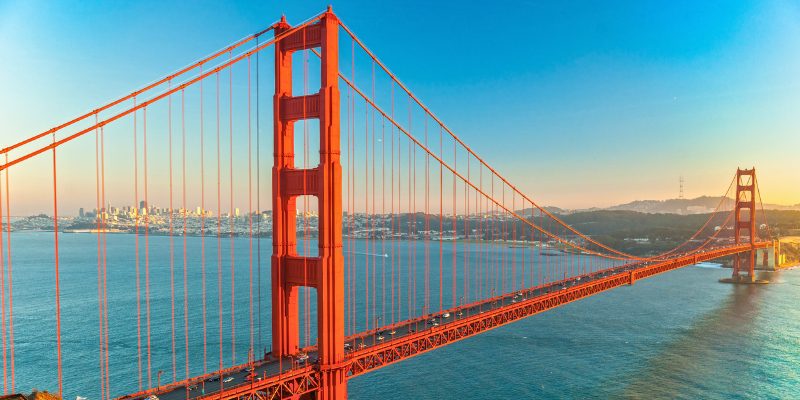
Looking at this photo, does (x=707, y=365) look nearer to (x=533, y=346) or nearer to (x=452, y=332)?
(x=533, y=346)

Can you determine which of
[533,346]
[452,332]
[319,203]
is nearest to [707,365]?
[533,346]

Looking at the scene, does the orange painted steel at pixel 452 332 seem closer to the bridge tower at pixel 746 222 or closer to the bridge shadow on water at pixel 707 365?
the bridge shadow on water at pixel 707 365

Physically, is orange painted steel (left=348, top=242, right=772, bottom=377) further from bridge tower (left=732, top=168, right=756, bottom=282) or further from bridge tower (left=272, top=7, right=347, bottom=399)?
bridge tower (left=732, top=168, right=756, bottom=282)

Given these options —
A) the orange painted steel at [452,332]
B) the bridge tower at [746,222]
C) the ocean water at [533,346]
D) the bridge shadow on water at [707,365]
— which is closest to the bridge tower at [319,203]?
the orange painted steel at [452,332]

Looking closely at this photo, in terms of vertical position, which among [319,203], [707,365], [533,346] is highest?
[319,203]

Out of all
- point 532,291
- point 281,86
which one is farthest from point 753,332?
point 281,86

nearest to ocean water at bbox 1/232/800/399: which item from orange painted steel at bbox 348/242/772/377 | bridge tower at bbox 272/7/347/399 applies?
orange painted steel at bbox 348/242/772/377
